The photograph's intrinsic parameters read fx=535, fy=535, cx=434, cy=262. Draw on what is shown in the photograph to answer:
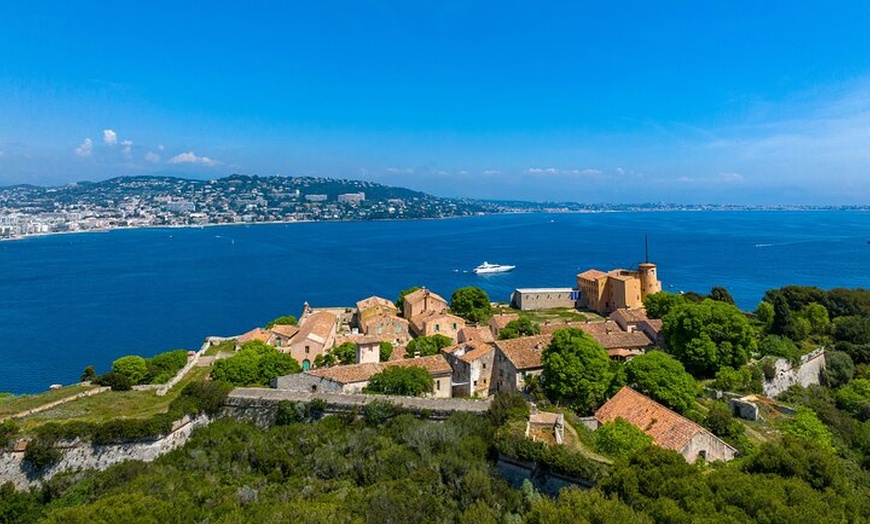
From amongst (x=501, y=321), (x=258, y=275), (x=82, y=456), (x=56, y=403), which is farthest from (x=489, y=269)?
(x=82, y=456)

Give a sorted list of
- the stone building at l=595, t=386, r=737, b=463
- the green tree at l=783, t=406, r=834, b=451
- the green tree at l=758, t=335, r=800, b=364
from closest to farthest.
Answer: the stone building at l=595, t=386, r=737, b=463, the green tree at l=783, t=406, r=834, b=451, the green tree at l=758, t=335, r=800, b=364

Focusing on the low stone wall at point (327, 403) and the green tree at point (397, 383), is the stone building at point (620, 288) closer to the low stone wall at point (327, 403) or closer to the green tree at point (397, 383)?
the green tree at point (397, 383)

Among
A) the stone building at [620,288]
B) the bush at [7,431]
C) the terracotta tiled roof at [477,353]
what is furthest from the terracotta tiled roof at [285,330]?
the stone building at [620,288]

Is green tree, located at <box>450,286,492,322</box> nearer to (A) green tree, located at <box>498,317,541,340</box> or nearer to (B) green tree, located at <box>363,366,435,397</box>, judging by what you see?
(A) green tree, located at <box>498,317,541,340</box>

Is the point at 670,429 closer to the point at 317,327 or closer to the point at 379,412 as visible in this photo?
the point at 379,412

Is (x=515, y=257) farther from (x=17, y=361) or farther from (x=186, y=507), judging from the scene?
(x=186, y=507)

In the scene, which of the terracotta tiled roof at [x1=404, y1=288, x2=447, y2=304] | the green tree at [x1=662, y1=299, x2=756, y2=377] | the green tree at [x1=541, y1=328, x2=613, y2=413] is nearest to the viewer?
the green tree at [x1=541, y1=328, x2=613, y2=413]

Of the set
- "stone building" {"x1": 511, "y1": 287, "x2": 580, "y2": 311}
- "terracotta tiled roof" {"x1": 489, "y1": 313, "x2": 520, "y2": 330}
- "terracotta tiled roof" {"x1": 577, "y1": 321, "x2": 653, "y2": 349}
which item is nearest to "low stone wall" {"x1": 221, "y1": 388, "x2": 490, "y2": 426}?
"terracotta tiled roof" {"x1": 577, "y1": 321, "x2": 653, "y2": 349}
